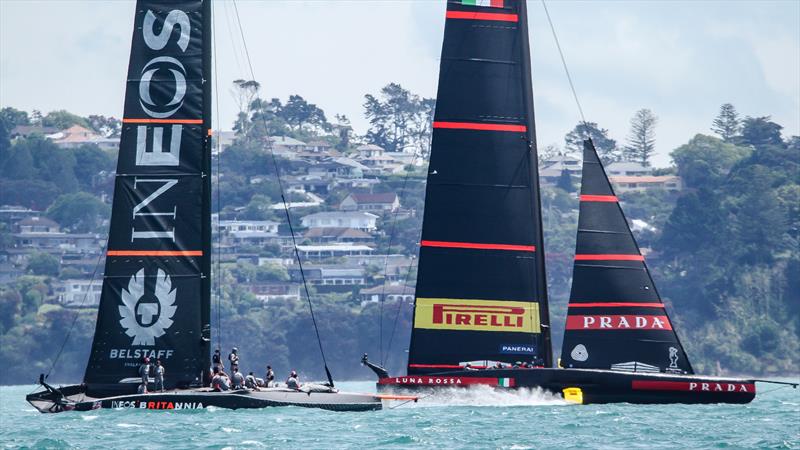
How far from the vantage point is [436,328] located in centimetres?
4278

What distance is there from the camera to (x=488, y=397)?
41.4 m

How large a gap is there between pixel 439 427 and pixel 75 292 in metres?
110

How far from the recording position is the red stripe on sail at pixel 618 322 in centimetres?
4266

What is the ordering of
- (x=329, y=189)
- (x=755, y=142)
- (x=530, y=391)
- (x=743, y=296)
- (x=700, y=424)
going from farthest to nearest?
(x=329, y=189)
(x=755, y=142)
(x=743, y=296)
(x=530, y=391)
(x=700, y=424)

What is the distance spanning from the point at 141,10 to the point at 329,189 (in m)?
154

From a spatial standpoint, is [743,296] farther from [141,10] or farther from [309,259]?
[141,10]

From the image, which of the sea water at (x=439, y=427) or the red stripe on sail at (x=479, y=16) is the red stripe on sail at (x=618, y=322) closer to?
the sea water at (x=439, y=427)

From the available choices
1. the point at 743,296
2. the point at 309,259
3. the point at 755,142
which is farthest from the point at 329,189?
the point at 743,296

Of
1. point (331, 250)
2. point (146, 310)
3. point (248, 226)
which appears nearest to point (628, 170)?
point (248, 226)

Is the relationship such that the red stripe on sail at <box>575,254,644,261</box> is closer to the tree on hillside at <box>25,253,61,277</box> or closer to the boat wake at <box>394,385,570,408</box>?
the boat wake at <box>394,385,570,408</box>

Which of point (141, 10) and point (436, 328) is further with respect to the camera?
point (436, 328)

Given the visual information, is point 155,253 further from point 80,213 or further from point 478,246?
point 80,213

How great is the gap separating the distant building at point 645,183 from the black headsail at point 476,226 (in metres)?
131

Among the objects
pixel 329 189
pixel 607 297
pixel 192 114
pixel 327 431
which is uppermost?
pixel 329 189
